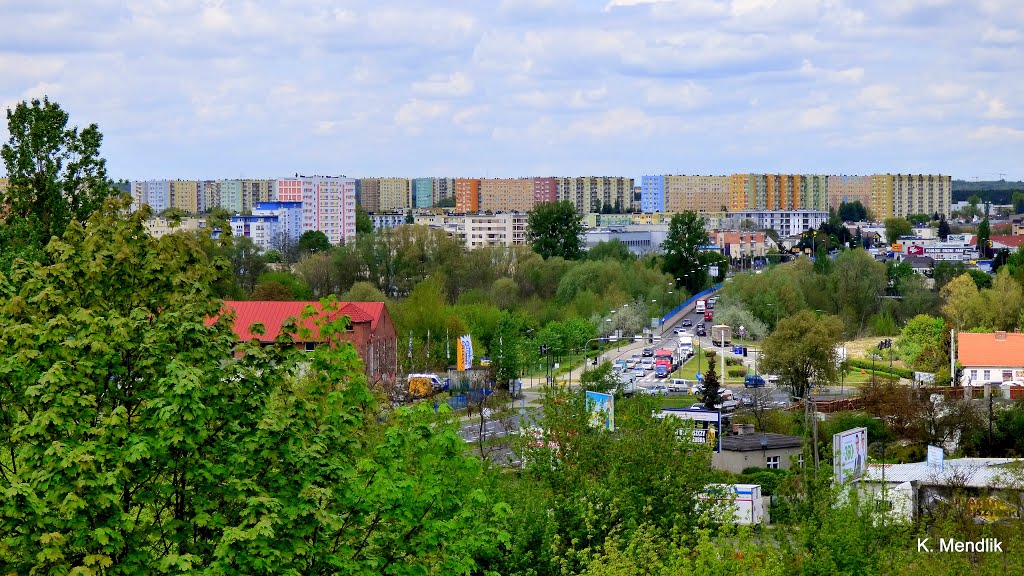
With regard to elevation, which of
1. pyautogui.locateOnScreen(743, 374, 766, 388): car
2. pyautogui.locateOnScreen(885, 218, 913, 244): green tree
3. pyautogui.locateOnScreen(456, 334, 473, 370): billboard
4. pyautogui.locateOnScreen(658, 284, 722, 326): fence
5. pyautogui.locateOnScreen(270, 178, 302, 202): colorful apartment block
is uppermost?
pyautogui.locateOnScreen(270, 178, 302, 202): colorful apartment block

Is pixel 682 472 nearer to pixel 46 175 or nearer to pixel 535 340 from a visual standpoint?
pixel 46 175

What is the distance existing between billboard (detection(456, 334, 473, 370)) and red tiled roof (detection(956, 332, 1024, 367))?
18843 mm

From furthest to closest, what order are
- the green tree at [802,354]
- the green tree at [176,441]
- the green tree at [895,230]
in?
the green tree at [895,230]
the green tree at [802,354]
the green tree at [176,441]

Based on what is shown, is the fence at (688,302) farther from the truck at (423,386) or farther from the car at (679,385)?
the truck at (423,386)

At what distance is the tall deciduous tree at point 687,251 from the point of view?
88500 millimetres

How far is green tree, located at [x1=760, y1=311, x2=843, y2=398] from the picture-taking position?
1965 inches

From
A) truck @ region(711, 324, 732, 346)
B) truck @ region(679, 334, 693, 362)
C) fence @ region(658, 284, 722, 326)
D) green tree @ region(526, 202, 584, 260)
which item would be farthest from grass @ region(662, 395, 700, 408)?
green tree @ region(526, 202, 584, 260)

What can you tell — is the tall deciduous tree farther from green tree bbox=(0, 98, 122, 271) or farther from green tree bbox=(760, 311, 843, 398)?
green tree bbox=(0, 98, 122, 271)

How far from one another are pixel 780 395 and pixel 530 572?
37150 mm

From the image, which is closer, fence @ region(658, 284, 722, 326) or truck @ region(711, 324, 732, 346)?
truck @ region(711, 324, 732, 346)

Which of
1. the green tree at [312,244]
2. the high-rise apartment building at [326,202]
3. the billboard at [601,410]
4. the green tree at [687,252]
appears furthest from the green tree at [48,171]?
the high-rise apartment building at [326,202]

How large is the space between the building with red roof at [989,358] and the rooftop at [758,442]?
1959cm

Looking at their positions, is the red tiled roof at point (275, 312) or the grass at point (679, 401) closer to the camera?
the red tiled roof at point (275, 312)

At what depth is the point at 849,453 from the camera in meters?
25.0
